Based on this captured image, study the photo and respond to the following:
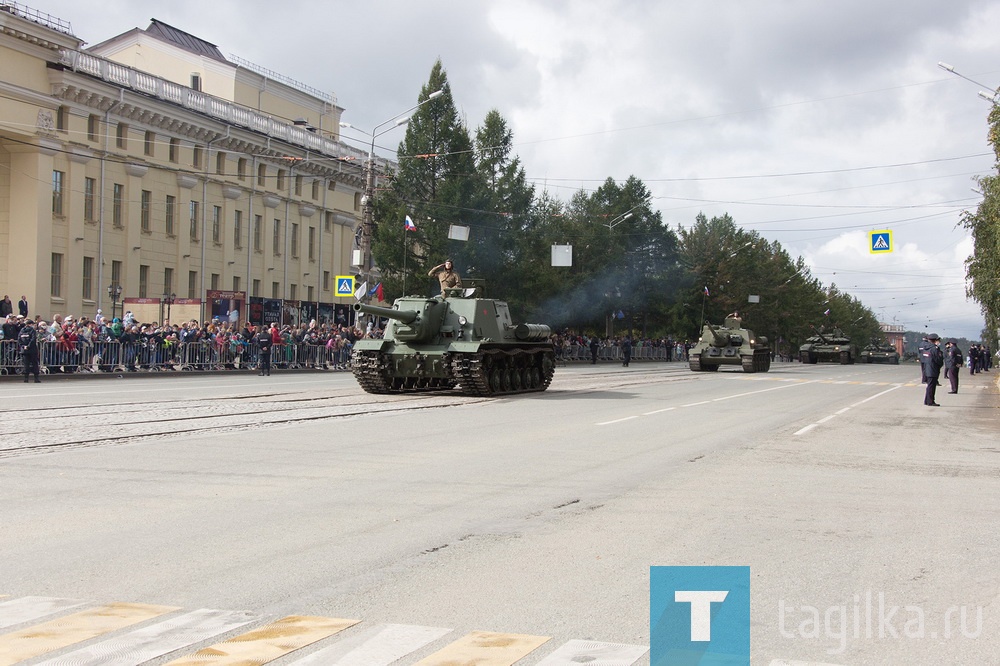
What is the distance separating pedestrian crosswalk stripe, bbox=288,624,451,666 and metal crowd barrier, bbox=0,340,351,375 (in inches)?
998

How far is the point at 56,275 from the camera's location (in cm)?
4453

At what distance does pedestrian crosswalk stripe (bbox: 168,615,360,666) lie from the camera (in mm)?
4543

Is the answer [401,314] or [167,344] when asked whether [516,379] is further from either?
[167,344]

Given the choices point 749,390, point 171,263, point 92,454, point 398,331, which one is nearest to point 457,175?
point 171,263

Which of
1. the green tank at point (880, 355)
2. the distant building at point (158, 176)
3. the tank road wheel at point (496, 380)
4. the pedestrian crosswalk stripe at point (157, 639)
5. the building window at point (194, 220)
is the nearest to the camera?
the pedestrian crosswalk stripe at point (157, 639)

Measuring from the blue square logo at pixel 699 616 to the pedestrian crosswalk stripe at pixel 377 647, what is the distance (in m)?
1.04

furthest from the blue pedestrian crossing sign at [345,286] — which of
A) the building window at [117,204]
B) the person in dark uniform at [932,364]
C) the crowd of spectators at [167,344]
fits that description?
the person in dark uniform at [932,364]

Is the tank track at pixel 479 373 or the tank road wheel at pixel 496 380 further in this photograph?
the tank road wheel at pixel 496 380

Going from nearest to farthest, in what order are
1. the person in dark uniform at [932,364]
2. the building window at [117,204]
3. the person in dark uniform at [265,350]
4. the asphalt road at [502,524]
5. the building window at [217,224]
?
1. the asphalt road at [502,524]
2. the person in dark uniform at [932,364]
3. the person in dark uniform at [265,350]
4. the building window at [117,204]
5. the building window at [217,224]

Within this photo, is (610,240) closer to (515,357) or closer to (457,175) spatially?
(457,175)

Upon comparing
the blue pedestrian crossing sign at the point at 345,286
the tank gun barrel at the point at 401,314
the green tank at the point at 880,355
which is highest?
the blue pedestrian crossing sign at the point at 345,286

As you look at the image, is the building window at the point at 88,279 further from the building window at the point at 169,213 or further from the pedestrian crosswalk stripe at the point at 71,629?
the pedestrian crosswalk stripe at the point at 71,629

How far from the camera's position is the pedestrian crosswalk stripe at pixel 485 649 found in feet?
15.0

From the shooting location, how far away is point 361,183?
6794cm
